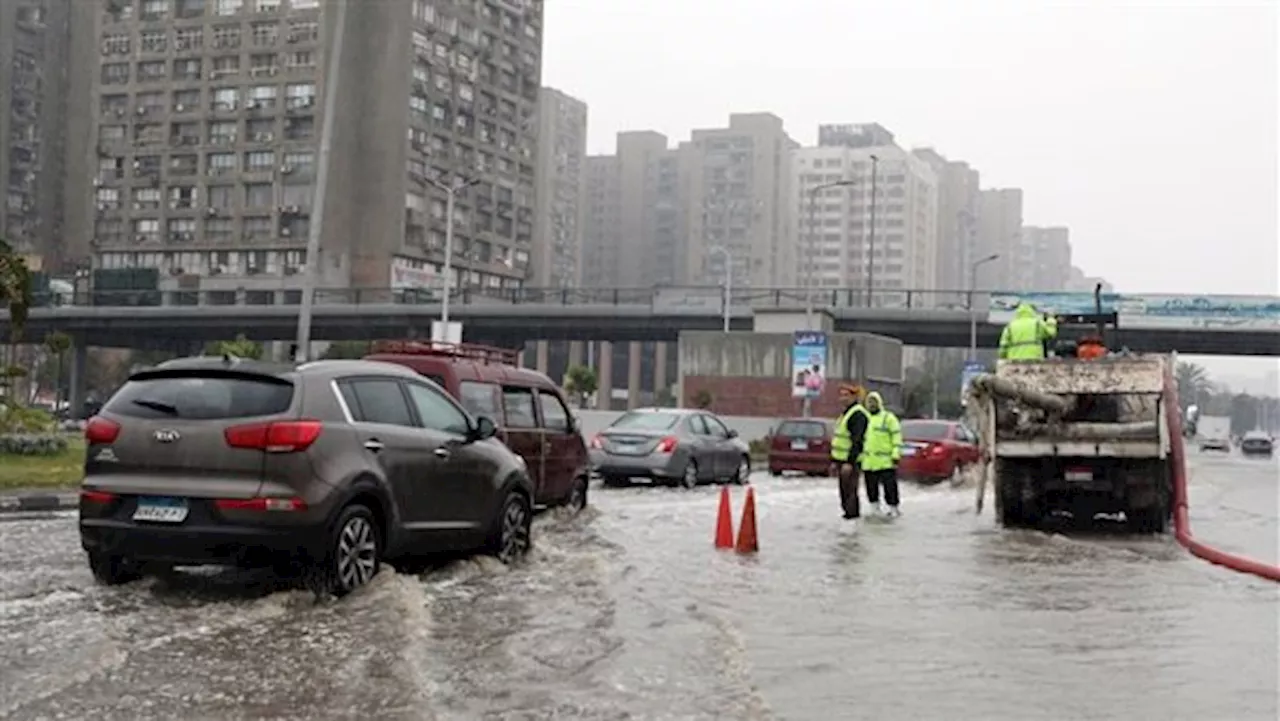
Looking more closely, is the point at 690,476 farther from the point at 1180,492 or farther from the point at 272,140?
the point at 272,140

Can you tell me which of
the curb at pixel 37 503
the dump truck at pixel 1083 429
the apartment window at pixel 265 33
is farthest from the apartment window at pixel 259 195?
the dump truck at pixel 1083 429

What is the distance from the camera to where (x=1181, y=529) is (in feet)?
49.3

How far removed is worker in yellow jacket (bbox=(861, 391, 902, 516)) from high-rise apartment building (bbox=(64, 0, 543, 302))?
8104 centimetres

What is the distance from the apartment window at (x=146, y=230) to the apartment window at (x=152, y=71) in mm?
10564

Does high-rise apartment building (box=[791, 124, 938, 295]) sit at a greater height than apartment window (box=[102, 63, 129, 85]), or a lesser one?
lesser

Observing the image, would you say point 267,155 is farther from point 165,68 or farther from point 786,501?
point 786,501

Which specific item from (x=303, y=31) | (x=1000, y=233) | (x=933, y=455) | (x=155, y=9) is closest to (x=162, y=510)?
(x=933, y=455)

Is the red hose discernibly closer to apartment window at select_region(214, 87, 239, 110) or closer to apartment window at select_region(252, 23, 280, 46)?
apartment window at select_region(252, 23, 280, 46)

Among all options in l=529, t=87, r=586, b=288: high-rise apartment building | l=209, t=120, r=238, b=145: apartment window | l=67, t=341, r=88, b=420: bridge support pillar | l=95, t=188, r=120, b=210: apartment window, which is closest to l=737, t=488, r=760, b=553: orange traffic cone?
l=67, t=341, r=88, b=420: bridge support pillar

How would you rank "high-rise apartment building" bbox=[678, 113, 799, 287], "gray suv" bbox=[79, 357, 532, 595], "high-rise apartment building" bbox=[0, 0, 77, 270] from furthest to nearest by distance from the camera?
"high-rise apartment building" bbox=[678, 113, 799, 287]
"high-rise apartment building" bbox=[0, 0, 77, 270]
"gray suv" bbox=[79, 357, 532, 595]

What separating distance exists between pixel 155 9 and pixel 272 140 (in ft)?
50.1

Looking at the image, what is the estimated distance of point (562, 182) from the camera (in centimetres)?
14162

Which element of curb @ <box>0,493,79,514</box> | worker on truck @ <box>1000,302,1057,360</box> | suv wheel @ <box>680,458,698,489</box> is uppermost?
worker on truck @ <box>1000,302,1057,360</box>

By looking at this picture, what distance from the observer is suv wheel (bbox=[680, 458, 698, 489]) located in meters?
22.4
